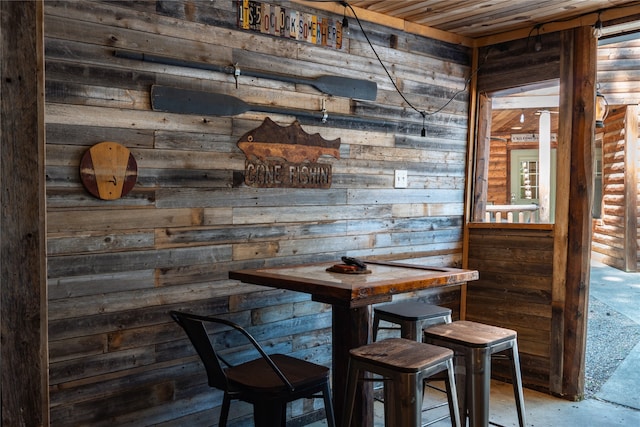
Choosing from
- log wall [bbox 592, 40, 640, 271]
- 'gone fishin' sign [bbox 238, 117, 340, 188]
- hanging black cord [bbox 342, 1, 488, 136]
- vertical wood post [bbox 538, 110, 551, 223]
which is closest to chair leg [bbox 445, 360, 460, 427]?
'gone fishin' sign [bbox 238, 117, 340, 188]

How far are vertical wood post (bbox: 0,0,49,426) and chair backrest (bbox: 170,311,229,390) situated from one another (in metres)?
0.56

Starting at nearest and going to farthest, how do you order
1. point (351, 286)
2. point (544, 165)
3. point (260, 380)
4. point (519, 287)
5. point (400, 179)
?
1. point (351, 286)
2. point (260, 380)
3. point (400, 179)
4. point (519, 287)
5. point (544, 165)

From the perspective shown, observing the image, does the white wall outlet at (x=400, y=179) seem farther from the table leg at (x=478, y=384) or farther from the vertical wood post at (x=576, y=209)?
the table leg at (x=478, y=384)

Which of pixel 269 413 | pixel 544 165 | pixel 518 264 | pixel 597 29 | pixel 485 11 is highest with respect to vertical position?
pixel 485 11

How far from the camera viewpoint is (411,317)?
119 inches

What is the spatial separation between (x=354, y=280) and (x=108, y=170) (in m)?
1.18

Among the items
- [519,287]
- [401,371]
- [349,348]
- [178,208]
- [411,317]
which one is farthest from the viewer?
[519,287]

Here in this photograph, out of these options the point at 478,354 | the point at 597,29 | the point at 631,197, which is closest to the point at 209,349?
the point at 478,354

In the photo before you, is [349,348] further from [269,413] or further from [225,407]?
[225,407]

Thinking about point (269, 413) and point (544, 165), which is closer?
point (269, 413)

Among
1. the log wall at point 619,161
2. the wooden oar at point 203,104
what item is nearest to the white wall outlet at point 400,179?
the wooden oar at point 203,104

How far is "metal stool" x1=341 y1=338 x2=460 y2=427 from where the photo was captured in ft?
6.82

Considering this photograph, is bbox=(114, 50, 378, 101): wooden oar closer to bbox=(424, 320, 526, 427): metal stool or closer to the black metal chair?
the black metal chair

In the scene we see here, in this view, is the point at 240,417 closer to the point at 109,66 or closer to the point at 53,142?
the point at 53,142
